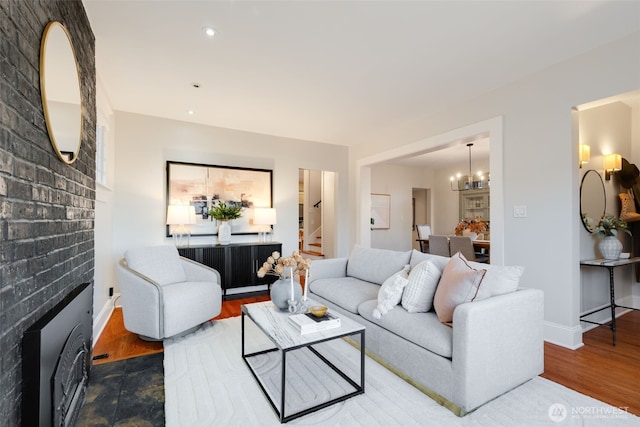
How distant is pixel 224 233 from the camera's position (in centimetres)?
433

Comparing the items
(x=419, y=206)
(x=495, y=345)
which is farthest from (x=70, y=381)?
(x=419, y=206)

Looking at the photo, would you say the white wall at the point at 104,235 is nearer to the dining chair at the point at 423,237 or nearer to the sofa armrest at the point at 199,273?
the sofa armrest at the point at 199,273

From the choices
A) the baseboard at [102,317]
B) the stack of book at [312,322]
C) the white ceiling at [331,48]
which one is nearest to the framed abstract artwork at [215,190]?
the white ceiling at [331,48]

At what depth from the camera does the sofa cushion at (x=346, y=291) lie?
8.75ft

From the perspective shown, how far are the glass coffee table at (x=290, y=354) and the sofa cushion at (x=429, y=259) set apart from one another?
2.87 ft

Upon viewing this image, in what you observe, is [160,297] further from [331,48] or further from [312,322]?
[331,48]

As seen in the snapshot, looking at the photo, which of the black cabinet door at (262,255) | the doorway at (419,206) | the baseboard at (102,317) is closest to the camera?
the baseboard at (102,317)

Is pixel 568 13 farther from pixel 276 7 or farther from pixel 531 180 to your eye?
pixel 276 7

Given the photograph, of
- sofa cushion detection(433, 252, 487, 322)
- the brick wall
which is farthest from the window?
sofa cushion detection(433, 252, 487, 322)

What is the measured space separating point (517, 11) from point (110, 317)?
468 centimetres

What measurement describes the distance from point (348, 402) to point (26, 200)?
1.88 meters

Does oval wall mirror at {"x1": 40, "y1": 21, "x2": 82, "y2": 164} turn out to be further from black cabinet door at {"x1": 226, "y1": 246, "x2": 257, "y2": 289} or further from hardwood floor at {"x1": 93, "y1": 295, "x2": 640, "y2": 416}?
black cabinet door at {"x1": 226, "y1": 246, "x2": 257, "y2": 289}

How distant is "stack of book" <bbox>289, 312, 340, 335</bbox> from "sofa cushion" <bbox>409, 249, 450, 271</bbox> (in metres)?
0.97

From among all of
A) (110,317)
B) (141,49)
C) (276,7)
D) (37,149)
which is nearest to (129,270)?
(110,317)
